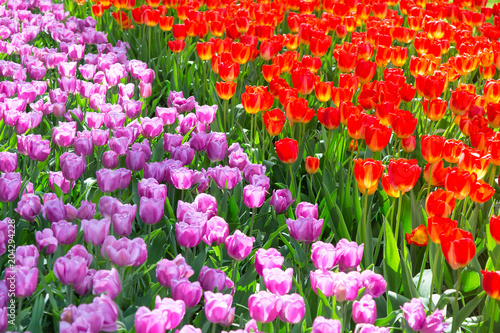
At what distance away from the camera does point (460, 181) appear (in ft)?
6.61

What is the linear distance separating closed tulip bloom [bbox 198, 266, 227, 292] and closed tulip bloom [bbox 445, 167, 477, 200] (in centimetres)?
94

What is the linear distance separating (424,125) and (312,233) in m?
1.80

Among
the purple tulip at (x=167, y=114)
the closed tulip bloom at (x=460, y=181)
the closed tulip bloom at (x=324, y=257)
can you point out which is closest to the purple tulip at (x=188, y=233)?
the closed tulip bloom at (x=324, y=257)

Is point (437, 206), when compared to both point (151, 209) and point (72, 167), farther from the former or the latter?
point (72, 167)

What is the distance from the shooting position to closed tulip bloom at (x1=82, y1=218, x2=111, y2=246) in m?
1.72

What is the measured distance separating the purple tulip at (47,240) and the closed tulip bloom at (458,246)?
1.22 metres

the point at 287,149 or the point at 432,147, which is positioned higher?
the point at 432,147

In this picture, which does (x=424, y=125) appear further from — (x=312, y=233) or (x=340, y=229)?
(x=312, y=233)

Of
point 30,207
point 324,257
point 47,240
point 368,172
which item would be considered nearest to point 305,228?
point 324,257

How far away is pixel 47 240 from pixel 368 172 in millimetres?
1192

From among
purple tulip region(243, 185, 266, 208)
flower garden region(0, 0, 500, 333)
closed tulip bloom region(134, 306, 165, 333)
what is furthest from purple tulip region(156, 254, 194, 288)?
purple tulip region(243, 185, 266, 208)

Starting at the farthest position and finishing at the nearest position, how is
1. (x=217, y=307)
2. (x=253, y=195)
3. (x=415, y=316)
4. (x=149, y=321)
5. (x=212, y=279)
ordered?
1. (x=253, y=195)
2. (x=212, y=279)
3. (x=415, y=316)
4. (x=217, y=307)
5. (x=149, y=321)

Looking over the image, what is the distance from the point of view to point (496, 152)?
2.35 m

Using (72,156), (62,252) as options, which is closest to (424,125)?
(72,156)
